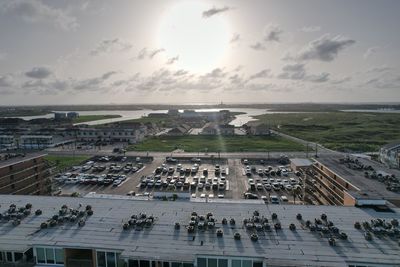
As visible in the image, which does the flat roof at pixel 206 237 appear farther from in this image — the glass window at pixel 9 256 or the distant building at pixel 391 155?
the distant building at pixel 391 155

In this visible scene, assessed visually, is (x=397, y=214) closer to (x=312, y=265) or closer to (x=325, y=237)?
(x=325, y=237)

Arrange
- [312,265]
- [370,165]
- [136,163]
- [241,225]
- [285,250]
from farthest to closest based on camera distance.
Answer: [136,163], [370,165], [241,225], [285,250], [312,265]

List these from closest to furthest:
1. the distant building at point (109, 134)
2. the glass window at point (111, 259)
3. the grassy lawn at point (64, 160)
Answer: the glass window at point (111, 259) → the grassy lawn at point (64, 160) → the distant building at point (109, 134)

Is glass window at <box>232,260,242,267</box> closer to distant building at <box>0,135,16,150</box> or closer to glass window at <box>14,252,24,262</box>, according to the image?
glass window at <box>14,252,24,262</box>

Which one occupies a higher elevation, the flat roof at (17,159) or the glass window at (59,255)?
the flat roof at (17,159)

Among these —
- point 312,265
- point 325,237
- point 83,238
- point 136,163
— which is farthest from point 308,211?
point 136,163

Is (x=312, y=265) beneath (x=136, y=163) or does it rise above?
above

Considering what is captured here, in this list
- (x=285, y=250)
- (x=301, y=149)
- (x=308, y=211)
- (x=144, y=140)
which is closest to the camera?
(x=285, y=250)

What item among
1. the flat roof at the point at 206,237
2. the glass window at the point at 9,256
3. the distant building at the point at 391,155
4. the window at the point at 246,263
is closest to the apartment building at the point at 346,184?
the flat roof at the point at 206,237
